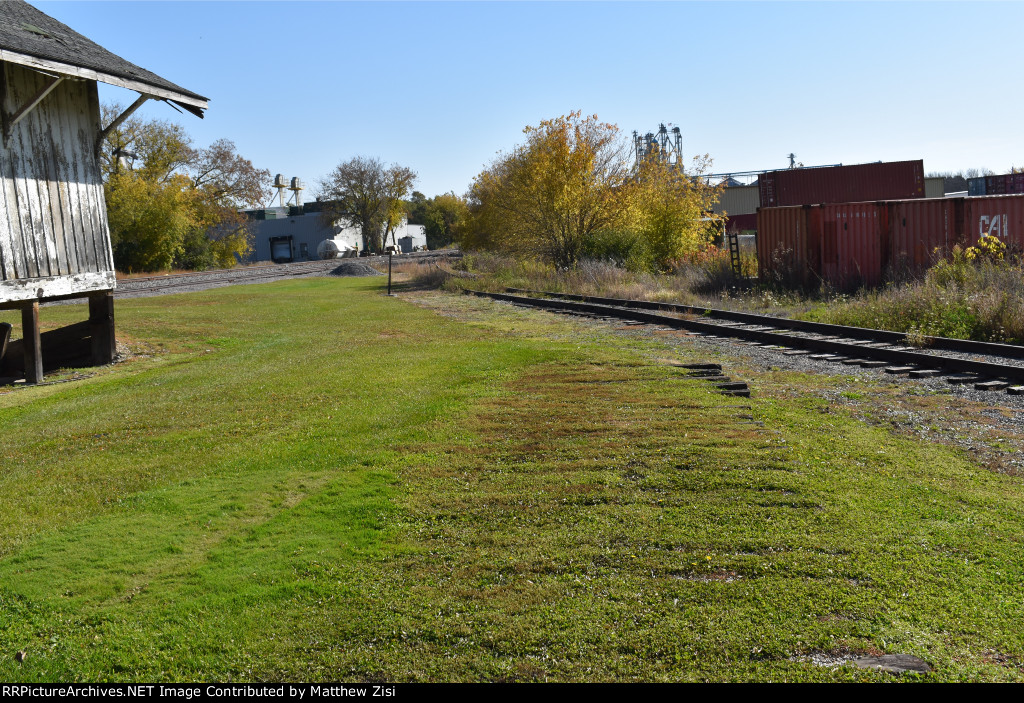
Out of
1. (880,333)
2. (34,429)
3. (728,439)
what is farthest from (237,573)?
(880,333)

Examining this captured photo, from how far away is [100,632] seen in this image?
383 centimetres

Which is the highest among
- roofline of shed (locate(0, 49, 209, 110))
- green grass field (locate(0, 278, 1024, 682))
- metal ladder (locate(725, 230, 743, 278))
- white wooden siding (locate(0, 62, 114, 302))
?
roofline of shed (locate(0, 49, 209, 110))

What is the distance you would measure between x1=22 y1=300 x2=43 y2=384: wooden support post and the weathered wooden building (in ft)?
0.05

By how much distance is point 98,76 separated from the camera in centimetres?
1223

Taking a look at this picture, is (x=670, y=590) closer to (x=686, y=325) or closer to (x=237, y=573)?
(x=237, y=573)

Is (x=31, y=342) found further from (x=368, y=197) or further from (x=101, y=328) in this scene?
(x=368, y=197)

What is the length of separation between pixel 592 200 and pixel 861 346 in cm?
2293

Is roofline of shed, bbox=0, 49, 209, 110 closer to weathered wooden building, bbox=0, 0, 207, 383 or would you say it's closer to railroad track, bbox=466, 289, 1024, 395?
weathered wooden building, bbox=0, 0, 207, 383

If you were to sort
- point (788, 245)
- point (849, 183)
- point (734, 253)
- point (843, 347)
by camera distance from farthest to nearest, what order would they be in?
point (849, 183) → point (734, 253) → point (788, 245) → point (843, 347)

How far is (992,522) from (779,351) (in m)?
7.53

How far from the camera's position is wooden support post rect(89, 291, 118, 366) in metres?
13.9

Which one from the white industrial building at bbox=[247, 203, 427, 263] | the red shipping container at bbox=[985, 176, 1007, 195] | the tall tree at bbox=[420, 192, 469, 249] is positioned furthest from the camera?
the tall tree at bbox=[420, 192, 469, 249]

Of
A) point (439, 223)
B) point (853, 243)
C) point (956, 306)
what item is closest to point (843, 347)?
point (956, 306)

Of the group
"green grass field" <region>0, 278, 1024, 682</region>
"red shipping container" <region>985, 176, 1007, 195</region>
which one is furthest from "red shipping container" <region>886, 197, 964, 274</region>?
"red shipping container" <region>985, 176, 1007, 195</region>
